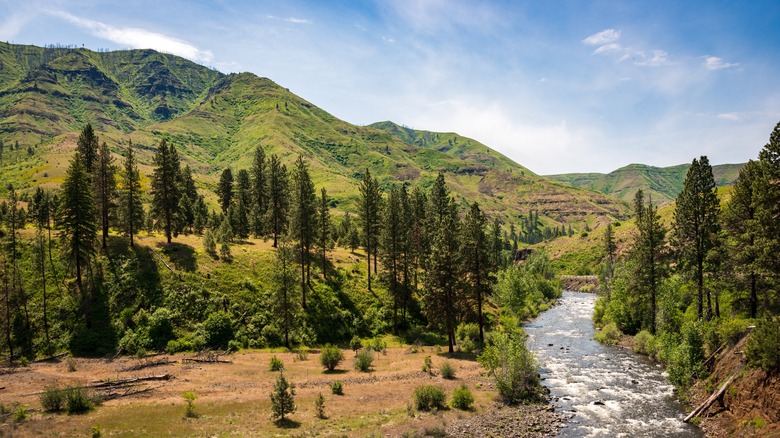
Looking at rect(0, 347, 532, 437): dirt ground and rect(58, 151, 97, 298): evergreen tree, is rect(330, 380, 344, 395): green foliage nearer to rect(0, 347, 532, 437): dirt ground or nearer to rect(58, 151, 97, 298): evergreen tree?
rect(0, 347, 532, 437): dirt ground

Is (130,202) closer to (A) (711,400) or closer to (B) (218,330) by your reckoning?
(B) (218,330)

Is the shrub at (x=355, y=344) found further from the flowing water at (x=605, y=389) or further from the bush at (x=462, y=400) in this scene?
the flowing water at (x=605, y=389)

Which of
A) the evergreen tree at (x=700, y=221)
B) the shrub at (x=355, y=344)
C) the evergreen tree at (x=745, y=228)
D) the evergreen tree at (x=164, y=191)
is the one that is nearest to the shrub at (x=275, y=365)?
the shrub at (x=355, y=344)

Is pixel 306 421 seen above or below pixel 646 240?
below

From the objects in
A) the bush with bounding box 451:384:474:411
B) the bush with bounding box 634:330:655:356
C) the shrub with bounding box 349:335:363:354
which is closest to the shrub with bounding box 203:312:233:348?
the shrub with bounding box 349:335:363:354

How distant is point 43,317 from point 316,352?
3065 cm

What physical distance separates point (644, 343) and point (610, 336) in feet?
25.7

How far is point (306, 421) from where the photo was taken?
2844 cm

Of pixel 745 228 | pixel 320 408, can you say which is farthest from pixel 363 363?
pixel 745 228

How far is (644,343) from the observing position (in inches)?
1998

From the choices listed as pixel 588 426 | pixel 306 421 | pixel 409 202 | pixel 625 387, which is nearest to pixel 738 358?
pixel 625 387

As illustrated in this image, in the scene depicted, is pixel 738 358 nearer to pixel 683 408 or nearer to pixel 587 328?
pixel 683 408

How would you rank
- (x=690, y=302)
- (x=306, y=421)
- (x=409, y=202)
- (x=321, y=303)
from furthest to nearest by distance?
(x=409, y=202), (x=321, y=303), (x=690, y=302), (x=306, y=421)

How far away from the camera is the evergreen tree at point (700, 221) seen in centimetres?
4441
